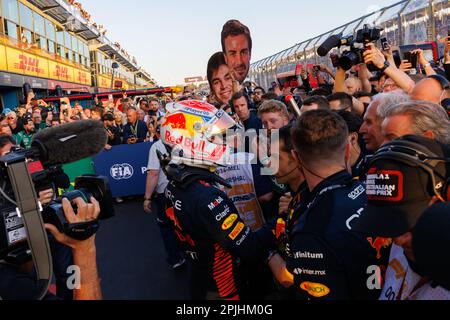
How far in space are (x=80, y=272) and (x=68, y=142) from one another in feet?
1.71

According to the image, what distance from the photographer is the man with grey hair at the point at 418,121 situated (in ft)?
5.44

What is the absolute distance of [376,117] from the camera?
9.36 feet

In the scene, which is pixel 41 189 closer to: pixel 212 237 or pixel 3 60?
pixel 212 237

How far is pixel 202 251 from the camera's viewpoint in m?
2.23

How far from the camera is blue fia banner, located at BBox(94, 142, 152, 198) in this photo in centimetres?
803

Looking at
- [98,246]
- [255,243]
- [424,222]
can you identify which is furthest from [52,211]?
[98,246]

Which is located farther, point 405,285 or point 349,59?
point 349,59

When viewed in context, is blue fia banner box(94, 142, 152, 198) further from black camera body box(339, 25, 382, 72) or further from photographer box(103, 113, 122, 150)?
black camera body box(339, 25, 382, 72)

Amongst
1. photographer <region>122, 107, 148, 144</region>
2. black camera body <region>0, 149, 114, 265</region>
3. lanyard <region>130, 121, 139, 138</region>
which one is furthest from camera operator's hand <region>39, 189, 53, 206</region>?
lanyard <region>130, 121, 139, 138</region>

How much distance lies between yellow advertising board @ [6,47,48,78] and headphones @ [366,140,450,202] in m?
21.2

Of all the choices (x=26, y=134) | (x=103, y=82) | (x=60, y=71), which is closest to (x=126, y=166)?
(x=26, y=134)

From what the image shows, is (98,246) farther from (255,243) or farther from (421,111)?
(421,111)

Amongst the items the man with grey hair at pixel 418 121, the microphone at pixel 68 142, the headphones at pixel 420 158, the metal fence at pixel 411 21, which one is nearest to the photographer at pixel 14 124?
the metal fence at pixel 411 21

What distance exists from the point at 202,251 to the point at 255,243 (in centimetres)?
32
